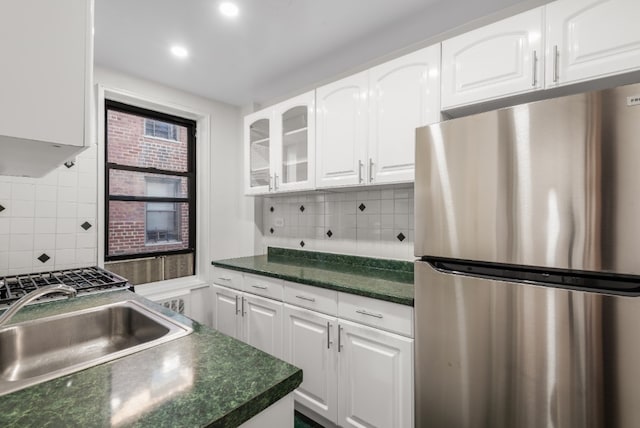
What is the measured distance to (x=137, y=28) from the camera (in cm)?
179

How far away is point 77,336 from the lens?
1.15 metres

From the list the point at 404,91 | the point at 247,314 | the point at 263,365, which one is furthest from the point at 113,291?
the point at 404,91

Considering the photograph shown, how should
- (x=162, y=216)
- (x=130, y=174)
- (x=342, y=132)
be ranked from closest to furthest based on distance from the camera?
(x=342, y=132), (x=130, y=174), (x=162, y=216)

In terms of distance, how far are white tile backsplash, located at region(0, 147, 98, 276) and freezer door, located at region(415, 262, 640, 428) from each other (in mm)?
2315

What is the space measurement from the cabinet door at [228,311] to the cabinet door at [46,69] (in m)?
1.80

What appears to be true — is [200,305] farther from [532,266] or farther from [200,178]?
[532,266]

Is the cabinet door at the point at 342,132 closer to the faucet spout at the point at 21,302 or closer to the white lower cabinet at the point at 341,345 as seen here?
the white lower cabinet at the point at 341,345

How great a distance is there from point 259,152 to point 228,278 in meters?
1.09

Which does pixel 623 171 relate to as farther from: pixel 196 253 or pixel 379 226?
pixel 196 253

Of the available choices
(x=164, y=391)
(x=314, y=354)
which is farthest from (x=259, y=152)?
(x=164, y=391)

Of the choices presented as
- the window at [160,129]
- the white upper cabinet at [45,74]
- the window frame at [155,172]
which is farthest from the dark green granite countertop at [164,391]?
the window at [160,129]

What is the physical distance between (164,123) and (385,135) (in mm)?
2139

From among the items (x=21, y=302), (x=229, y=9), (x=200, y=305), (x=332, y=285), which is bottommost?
(x=200, y=305)

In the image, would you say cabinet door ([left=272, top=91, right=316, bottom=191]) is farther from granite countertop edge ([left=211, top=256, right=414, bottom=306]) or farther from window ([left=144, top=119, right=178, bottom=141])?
window ([left=144, top=119, right=178, bottom=141])
